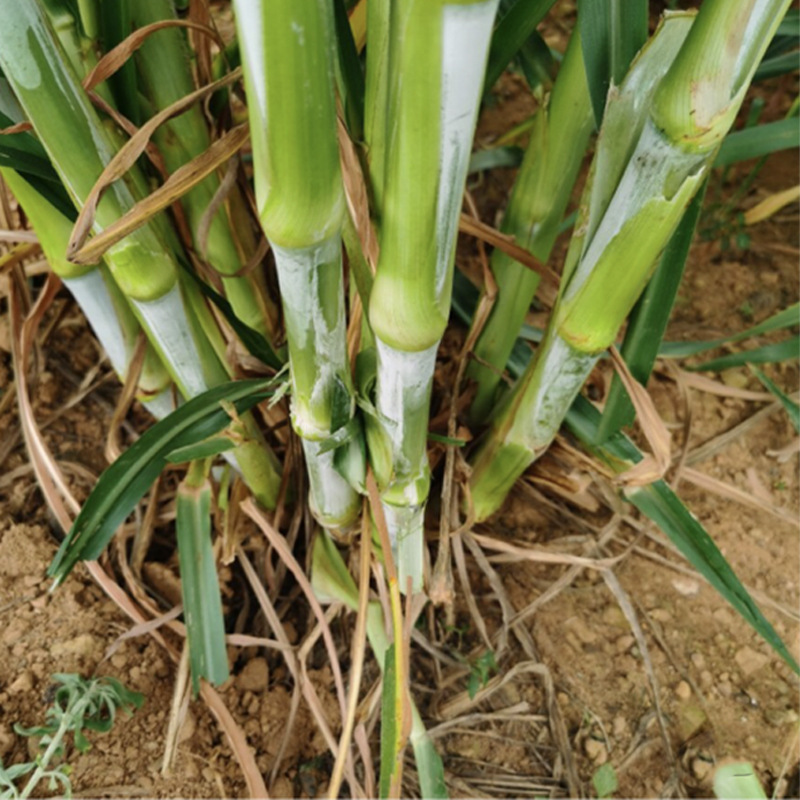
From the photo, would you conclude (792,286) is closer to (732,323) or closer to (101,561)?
(732,323)

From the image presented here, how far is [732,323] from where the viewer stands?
1082 millimetres

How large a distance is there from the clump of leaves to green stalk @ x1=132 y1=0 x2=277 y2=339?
359mm

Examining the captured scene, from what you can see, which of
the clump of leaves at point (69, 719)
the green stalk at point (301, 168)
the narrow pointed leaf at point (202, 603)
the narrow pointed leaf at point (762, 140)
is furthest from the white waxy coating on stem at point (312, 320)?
the narrow pointed leaf at point (762, 140)

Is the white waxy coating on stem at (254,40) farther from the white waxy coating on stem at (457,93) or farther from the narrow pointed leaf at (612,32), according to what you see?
the narrow pointed leaf at (612,32)

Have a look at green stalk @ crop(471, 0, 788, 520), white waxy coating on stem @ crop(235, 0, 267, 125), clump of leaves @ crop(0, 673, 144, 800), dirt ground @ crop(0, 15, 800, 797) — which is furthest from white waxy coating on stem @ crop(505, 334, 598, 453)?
clump of leaves @ crop(0, 673, 144, 800)

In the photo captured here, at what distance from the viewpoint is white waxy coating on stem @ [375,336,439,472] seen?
1.56 ft

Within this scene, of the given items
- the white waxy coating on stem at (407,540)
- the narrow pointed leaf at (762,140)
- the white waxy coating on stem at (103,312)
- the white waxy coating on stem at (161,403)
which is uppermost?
the narrow pointed leaf at (762,140)

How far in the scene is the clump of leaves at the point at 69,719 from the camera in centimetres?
64

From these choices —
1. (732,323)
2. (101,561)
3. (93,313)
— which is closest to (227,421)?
(93,313)

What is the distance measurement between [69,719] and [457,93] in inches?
23.0

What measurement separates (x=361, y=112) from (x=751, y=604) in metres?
0.49

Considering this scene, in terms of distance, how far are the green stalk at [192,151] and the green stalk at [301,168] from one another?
0.17 meters

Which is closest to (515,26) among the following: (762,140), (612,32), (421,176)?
(612,32)

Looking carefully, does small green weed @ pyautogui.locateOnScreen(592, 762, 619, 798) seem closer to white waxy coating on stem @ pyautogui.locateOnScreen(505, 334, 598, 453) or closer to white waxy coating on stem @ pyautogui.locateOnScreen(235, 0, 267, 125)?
white waxy coating on stem @ pyautogui.locateOnScreen(505, 334, 598, 453)
